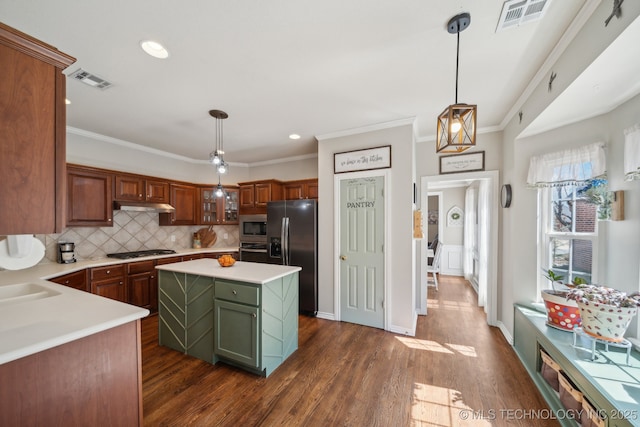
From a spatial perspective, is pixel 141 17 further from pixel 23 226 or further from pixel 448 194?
pixel 448 194

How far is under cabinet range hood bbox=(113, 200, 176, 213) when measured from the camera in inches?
133

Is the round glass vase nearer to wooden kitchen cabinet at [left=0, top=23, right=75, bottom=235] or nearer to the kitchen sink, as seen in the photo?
wooden kitchen cabinet at [left=0, top=23, right=75, bottom=235]

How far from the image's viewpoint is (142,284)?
338 centimetres

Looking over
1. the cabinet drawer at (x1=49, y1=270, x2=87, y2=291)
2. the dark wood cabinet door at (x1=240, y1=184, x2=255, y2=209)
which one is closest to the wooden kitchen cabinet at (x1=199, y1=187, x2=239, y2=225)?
the dark wood cabinet door at (x1=240, y1=184, x2=255, y2=209)

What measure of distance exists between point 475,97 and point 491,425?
2763mm

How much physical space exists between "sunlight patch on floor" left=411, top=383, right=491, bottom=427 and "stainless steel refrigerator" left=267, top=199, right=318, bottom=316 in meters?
1.80

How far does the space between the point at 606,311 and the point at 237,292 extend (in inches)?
104

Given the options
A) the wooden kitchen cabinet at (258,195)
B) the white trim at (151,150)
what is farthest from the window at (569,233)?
the wooden kitchen cabinet at (258,195)

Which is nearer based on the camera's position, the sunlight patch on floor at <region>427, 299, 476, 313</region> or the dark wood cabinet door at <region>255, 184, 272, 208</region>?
the sunlight patch on floor at <region>427, 299, 476, 313</region>

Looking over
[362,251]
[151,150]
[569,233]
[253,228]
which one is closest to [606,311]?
[569,233]

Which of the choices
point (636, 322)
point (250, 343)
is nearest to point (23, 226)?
point (250, 343)

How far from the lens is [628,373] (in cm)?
142

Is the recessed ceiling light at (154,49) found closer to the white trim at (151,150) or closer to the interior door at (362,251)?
the interior door at (362,251)

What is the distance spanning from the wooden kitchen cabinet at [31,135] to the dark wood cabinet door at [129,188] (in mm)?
2978
